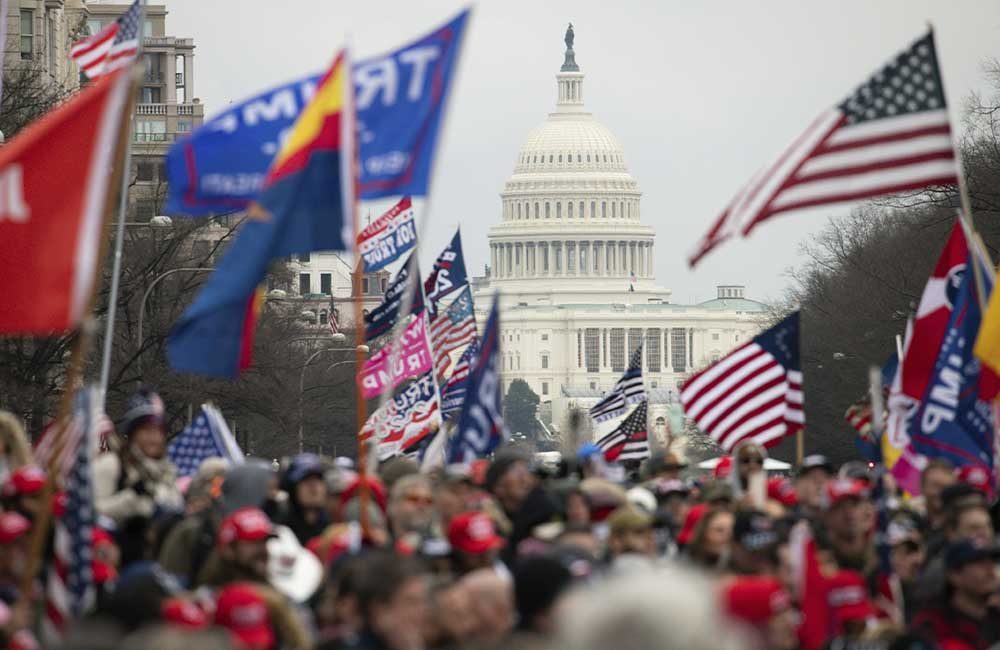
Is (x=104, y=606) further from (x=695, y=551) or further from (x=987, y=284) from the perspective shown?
(x=987, y=284)

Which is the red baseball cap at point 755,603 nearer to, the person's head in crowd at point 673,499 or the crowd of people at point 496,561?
the crowd of people at point 496,561

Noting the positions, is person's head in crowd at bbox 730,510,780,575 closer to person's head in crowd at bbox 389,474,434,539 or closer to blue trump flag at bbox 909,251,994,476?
person's head in crowd at bbox 389,474,434,539

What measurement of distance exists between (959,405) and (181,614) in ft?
29.7

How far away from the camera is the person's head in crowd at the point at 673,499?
53.0ft

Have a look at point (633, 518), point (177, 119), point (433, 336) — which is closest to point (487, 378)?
point (633, 518)

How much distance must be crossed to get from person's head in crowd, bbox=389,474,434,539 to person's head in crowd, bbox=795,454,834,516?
285cm

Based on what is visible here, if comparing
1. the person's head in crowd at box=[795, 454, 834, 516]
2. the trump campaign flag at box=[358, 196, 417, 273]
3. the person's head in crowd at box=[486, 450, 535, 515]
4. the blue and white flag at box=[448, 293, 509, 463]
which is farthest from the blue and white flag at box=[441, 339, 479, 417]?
the person's head in crowd at box=[486, 450, 535, 515]

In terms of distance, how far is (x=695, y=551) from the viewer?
41.2 ft

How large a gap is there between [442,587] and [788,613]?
3.93 feet

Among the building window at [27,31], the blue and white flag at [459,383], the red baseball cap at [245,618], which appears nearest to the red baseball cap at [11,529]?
the red baseball cap at [245,618]

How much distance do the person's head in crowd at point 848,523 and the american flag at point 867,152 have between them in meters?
3.15

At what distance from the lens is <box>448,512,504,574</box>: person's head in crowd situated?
37.2 ft

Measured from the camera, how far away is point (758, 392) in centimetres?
1989

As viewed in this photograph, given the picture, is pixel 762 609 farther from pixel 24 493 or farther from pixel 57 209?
pixel 24 493
